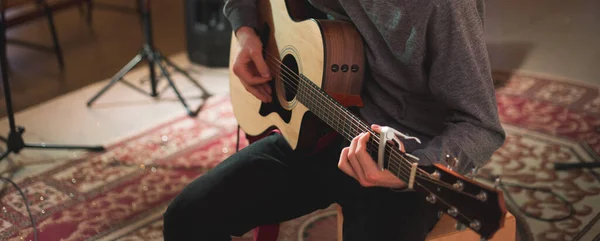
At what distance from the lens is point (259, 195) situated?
1.59m

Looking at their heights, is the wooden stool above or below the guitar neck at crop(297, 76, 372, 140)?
below

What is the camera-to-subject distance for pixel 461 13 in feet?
4.49

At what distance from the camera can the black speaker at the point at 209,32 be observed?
12.2 ft

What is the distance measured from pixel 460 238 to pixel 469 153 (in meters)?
0.30

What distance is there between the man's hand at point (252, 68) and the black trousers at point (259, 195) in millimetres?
210

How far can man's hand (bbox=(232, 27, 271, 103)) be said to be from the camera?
Answer: 1.79 m

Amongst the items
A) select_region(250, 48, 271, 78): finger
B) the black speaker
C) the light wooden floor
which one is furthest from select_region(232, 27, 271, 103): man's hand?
the black speaker

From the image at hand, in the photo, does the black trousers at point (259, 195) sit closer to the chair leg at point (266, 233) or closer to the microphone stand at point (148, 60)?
the chair leg at point (266, 233)

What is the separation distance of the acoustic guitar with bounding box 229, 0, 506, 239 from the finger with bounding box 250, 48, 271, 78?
3cm

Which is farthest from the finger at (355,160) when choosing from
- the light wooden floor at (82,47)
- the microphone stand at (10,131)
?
the light wooden floor at (82,47)

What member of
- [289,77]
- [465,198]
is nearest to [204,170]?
[289,77]

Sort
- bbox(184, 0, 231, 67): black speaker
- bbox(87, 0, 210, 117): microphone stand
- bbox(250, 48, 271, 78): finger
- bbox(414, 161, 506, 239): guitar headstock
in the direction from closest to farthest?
bbox(414, 161, 506, 239): guitar headstock → bbox(250, 48, 271, 78): finger → bbox(87, 0, 210, 117): microphone stand → bbox(184, 0, 231, 67): black speaker

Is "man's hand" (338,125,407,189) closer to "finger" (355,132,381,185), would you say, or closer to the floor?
"finger" (355,132,381,185)

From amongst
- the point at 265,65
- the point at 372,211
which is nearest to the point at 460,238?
the point at 372,211
